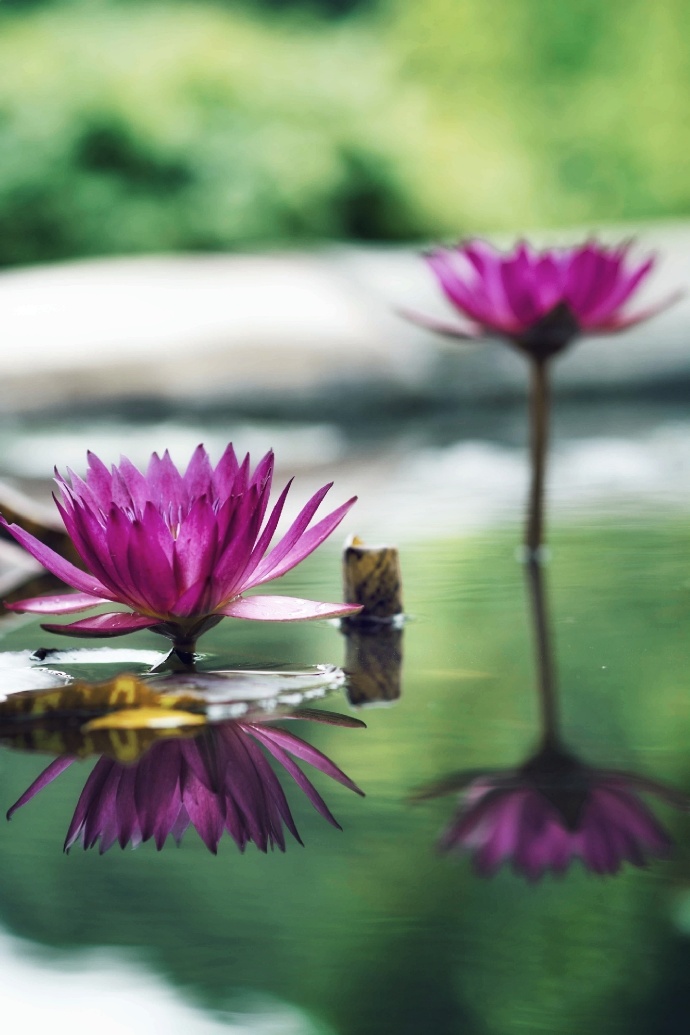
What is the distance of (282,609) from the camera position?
0.90 metres

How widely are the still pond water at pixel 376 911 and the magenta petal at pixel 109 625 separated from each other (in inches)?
2.4

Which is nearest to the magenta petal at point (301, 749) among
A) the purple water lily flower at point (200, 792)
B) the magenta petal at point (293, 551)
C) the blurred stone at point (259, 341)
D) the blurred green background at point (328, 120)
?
the purple water lily flower at point (200, 792)

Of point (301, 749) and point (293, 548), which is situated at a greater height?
point (293, 548)

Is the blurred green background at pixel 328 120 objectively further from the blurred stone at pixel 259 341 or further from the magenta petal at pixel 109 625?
the magenta petal at pixel 109 625

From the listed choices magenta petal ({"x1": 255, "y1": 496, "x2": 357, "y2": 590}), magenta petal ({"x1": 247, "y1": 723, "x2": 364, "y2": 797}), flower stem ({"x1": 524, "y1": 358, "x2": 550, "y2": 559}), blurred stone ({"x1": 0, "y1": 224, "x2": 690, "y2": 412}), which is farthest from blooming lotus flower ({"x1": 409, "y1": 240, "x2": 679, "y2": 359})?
blurred stone ({"x1": 0, "y1": 224, "x2": 690, "y2": 412})

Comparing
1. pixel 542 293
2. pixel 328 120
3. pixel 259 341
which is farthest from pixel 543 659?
pixel 328 120

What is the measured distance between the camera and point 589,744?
0.81 m

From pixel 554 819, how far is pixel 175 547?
288mm

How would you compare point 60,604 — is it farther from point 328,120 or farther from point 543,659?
point 328,120

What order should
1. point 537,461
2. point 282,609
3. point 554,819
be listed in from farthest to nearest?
point 537,461
point 282,609
point 554,819

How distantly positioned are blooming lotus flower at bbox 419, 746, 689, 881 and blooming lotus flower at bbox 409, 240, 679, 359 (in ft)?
2.22

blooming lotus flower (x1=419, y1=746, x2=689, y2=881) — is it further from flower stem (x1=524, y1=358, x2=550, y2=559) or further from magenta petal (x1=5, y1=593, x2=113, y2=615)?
flower stem (x1=524, y1=358, x2=550, y2=559)

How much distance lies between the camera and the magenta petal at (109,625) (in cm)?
87

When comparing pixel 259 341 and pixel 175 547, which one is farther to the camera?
pixel 259 341
